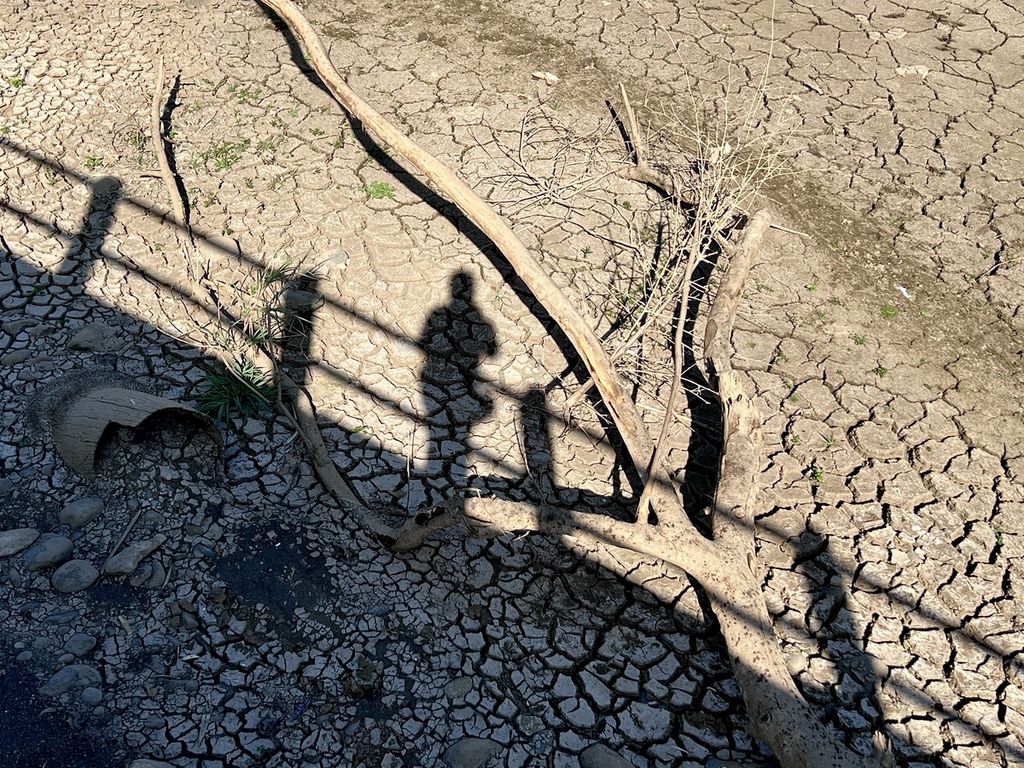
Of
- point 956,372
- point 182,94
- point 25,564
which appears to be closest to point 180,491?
point 25,564

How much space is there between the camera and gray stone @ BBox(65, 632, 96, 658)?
10.5ft

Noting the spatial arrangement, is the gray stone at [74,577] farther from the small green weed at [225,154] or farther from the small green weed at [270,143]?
the small green weed at [270,143]

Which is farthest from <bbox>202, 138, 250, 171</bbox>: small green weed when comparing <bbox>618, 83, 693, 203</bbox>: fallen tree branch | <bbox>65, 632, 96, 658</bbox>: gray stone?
<bbox>65, 632, 96, 658</bbox>: gray stone

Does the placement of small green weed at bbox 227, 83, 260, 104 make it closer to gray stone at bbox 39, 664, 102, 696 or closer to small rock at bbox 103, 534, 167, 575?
small rock at bbox 103, 534, 167, 575

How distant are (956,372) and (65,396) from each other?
421 cm

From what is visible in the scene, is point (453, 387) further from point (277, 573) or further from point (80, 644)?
point (80, 644)

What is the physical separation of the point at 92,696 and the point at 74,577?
0.52 meters

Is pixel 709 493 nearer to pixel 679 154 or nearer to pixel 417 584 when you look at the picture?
pixel 417 584

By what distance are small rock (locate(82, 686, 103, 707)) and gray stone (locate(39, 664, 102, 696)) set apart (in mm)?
18

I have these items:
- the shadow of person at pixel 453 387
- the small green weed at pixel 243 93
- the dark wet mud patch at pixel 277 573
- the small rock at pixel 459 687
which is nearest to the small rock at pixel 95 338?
the dark wet mud patch at pixel 277 573

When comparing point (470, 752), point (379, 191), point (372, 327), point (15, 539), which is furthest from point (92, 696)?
point (379, 191)

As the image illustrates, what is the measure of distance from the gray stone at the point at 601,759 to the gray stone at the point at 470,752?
0.29 meters

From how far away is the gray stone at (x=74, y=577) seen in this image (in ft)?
11.1

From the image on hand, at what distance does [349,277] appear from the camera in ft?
15.6
